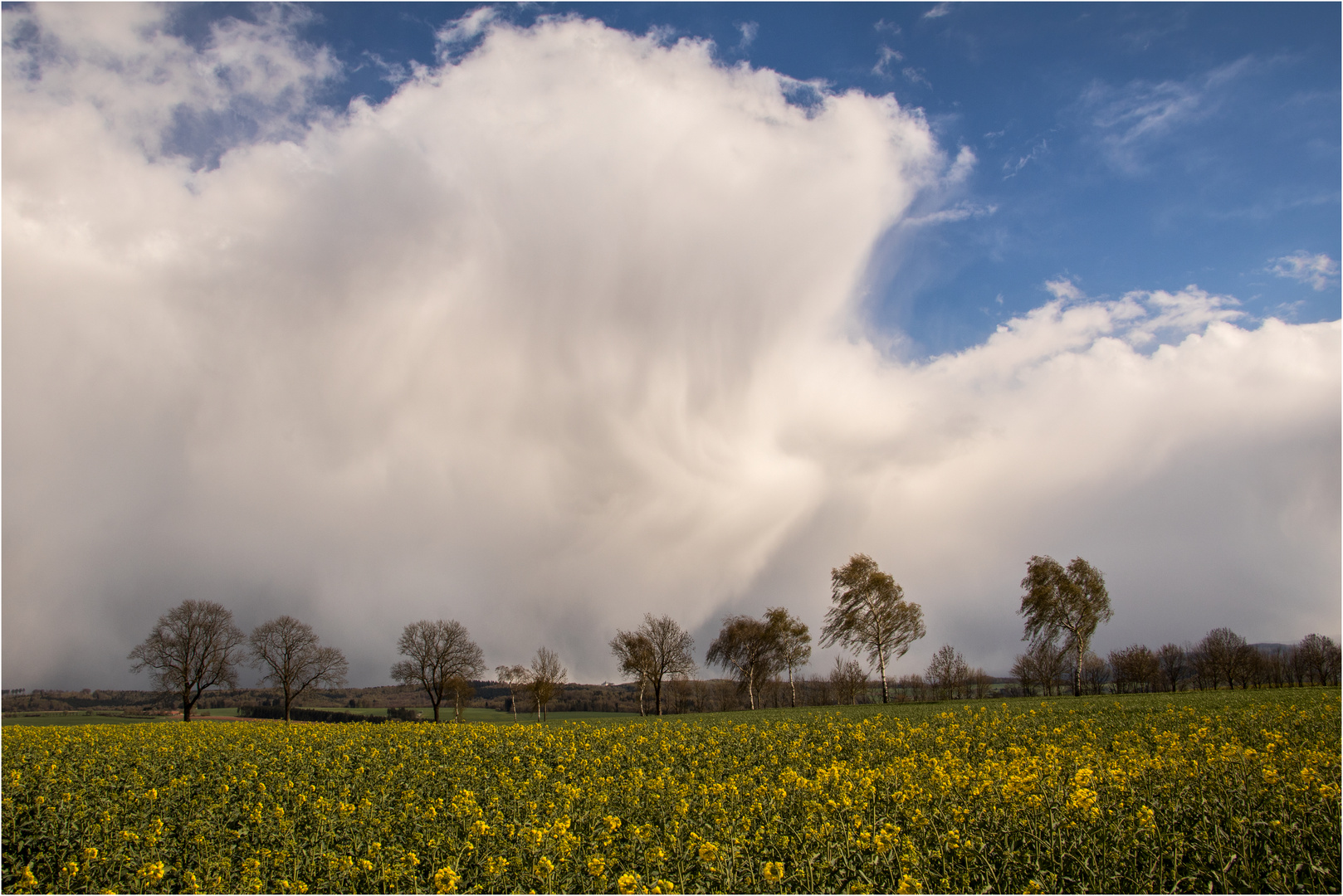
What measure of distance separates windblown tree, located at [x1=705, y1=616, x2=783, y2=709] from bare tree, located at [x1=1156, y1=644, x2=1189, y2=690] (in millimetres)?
90109

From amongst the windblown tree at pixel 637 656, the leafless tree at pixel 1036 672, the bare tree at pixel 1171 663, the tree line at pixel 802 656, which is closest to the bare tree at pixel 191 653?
the tree line at pixel 802 656

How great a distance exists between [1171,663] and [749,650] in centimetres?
9794

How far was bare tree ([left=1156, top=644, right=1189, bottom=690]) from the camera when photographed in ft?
385

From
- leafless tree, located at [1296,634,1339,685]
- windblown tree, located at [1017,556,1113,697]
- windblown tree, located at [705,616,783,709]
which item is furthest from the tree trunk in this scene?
leafless tree, located at [1296,634,1339,685]

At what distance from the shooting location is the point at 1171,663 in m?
119

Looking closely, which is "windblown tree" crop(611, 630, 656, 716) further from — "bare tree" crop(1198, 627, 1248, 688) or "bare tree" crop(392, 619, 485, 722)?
"bare tree" crop(1198, 627, 1248, 688)

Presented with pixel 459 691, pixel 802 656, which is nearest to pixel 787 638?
pixel 802 656

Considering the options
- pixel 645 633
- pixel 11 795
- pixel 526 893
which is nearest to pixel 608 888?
pixel 526 893

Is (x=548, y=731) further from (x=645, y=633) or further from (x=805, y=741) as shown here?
(x=645, y=633)

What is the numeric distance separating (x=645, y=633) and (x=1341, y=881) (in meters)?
77.7

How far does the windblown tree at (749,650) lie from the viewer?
7650 centimetres

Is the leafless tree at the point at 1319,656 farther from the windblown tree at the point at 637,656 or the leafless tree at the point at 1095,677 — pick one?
the windblown tree at the point at 637,656

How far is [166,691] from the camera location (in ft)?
236

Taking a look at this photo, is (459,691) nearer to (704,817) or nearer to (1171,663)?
(704,817)
